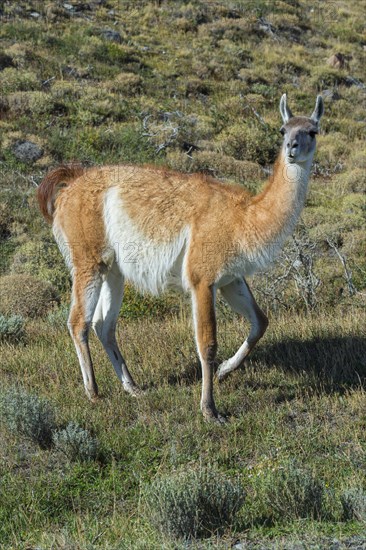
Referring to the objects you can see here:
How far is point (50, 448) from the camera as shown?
5.93 metres

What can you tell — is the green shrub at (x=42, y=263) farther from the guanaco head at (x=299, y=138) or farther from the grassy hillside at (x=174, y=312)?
the guanaco head at (x=299, y=138)

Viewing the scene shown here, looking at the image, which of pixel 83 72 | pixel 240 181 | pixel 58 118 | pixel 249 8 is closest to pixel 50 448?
pixel 240 181

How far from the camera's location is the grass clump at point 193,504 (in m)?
4.35

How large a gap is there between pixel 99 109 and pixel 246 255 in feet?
50.9

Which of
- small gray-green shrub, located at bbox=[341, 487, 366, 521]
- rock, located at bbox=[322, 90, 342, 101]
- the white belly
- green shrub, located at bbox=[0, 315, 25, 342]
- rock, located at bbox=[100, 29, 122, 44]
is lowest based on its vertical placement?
green shrub, located at bbox=[0, 315, 25, 342]

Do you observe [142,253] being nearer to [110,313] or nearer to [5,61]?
[110,313]

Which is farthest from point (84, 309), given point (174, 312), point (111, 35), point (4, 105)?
point (111, 35)

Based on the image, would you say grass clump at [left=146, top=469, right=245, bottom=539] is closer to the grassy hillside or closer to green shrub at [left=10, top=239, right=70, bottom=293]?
the grassy hillside

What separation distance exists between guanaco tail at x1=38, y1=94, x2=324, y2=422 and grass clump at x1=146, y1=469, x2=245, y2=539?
1.70 metres

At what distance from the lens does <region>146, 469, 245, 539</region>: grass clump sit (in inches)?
171

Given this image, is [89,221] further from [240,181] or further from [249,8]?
[249,8]

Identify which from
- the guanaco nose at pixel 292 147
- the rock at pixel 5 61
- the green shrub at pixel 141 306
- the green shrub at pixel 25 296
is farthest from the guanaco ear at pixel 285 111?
the rock at pixel 5 61

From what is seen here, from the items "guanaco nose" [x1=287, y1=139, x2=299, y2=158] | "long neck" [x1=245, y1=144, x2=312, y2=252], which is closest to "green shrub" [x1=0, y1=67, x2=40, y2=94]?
"long neck" [x1=245, y1=144, x2=312, y2=252]

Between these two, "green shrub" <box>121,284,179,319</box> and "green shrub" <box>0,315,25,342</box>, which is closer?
"green shrub" <box>0,315,25,342</box>
